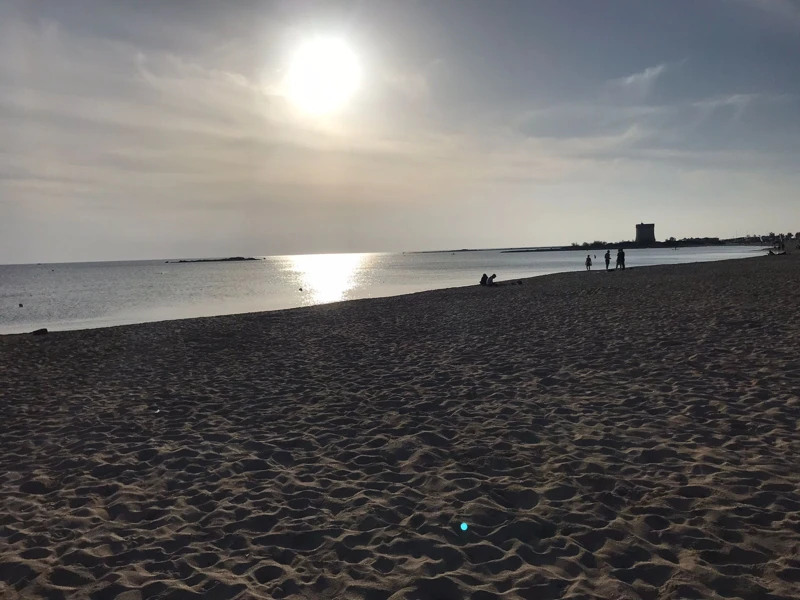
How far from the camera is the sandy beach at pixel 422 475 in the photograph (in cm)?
401

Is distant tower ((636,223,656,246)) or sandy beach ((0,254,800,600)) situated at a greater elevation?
distant tower ((636,223,656,246))

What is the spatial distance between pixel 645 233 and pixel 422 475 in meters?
184

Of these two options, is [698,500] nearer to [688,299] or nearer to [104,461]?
[104,461]

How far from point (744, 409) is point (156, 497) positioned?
24.9ft

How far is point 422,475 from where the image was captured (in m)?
5.81

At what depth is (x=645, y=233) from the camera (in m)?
169

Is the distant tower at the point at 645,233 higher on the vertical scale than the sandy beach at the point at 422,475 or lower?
higher

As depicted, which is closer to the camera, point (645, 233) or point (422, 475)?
point (422, 475)

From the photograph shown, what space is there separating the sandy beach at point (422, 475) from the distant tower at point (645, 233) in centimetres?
17289

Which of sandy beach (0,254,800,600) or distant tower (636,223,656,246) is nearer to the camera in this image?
sandy beach (0,254,800,600)

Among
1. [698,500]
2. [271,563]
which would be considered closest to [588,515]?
[698,500]

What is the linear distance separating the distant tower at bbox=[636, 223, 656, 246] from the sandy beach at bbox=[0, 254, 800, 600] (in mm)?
172889

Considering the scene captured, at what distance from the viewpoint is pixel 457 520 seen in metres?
4.78

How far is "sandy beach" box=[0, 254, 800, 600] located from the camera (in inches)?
158
